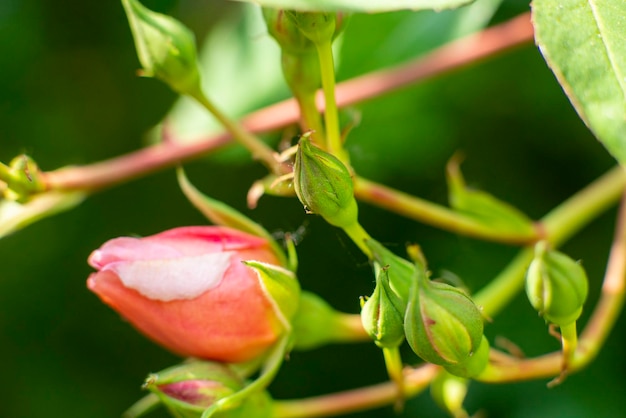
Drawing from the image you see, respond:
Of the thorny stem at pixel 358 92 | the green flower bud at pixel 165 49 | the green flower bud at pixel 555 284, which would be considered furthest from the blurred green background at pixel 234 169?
the green flower bud at pixel 555 284

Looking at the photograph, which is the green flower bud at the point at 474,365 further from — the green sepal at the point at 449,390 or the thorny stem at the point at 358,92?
the thorny stem at the point at 358,92

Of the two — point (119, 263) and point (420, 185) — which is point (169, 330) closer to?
point (119, 263)

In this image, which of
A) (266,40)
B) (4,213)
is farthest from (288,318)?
(266,40)

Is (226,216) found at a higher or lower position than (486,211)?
higher

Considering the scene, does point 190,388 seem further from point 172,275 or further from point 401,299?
point 401,299

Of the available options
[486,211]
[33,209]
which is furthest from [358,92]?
[33,209]
